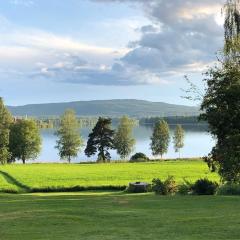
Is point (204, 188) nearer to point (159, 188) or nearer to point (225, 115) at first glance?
point (159, 188)

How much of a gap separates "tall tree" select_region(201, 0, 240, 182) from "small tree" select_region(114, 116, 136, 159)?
93.4 metres

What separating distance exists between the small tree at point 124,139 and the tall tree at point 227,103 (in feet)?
306

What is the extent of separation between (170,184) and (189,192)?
1.22 m

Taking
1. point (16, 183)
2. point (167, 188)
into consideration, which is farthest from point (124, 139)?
point (167, 188)

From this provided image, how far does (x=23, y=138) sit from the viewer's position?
98.4 metres

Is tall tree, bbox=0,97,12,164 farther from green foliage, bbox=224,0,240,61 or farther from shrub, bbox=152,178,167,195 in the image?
green foliage, bbox=224,0,240,61

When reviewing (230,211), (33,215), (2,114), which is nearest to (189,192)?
(230,211)

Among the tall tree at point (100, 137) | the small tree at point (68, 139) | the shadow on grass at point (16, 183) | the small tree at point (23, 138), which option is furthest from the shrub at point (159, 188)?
the small tree at point (68, 139)

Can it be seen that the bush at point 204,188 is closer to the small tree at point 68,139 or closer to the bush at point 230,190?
the bush at point 230,190

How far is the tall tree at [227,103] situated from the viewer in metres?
24.6

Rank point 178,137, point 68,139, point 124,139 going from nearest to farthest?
point 68,139, point 124,139, point 178,137

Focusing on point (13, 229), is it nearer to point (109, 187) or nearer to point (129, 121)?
point (109, 187)

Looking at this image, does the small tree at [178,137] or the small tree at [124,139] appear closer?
the small tree at [124,139]

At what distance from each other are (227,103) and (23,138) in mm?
77120
